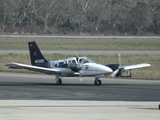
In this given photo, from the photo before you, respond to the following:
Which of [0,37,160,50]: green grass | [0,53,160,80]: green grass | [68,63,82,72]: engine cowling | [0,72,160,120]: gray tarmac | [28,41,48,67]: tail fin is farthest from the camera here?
[0,37,160,50]: green grass

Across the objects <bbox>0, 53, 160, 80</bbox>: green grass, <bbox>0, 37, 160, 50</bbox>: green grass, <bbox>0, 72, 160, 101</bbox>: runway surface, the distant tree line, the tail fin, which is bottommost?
<bbox>0, 72, 160, 101</bbox>: runway surface

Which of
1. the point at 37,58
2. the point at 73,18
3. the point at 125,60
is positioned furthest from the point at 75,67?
the point at 73,18

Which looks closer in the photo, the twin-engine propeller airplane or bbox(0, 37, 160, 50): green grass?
the twin-engine propeller airplane

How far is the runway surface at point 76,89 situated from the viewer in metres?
26.4

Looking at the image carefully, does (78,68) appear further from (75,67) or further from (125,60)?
(125,60)

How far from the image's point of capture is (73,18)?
12338 centimetres

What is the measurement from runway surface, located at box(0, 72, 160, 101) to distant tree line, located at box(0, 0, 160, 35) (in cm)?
7892

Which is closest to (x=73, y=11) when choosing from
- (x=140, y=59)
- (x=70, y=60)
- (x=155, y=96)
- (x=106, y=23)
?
(x=106, y=23)

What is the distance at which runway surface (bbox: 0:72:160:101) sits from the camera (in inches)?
1039

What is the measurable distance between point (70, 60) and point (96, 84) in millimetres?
2058

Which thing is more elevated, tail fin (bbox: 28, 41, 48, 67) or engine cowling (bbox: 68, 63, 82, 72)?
tail fin (bbox: 28, 41, 48, 67)

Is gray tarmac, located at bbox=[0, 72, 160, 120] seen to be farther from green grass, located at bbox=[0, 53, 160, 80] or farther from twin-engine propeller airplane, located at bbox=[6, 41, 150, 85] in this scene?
green grass, located at bbox=[0, 53, 160, 80]

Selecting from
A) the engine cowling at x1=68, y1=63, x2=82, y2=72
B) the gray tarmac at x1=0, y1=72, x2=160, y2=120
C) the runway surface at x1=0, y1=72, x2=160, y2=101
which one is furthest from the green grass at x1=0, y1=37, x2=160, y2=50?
the engine cowling at x1=68, y1=63, x2=82, y2=72

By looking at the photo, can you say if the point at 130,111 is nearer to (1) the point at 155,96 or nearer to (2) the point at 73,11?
(1) the point at 155,96
